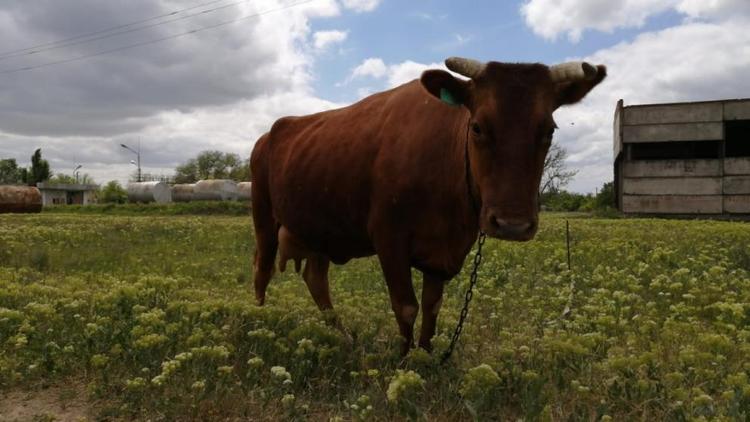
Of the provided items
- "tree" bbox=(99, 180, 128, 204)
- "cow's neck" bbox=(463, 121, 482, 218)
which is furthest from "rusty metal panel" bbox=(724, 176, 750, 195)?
"tree" bbox=(99, 180, 128, 204)

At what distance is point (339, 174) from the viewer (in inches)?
228

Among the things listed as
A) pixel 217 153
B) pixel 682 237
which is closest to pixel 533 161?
pixel 682 237

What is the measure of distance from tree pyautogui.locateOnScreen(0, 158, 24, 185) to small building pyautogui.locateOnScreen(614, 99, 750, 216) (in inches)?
4716

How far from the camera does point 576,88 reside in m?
4.62

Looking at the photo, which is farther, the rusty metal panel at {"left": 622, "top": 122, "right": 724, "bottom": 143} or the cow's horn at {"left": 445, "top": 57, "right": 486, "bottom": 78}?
the rusty metal panel at {"left": 622, "top": 122, "right": 724, "bottom": 143}

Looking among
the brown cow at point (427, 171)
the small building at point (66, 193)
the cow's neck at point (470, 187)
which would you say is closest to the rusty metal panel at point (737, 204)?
the brown cow at point (427, 171)

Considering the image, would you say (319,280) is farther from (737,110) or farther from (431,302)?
(737,110)

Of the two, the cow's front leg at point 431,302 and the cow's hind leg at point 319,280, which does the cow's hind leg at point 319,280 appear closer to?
the cow's hind leg at point 319,280

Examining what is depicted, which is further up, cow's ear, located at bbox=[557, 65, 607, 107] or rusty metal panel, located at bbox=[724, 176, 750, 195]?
rusty metal panel, located at bbox=[724, 176, 750, 195]

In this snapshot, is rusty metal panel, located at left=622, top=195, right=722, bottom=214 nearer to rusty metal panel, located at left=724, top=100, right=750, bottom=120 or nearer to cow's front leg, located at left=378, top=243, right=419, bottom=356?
A: rusty metal panel, located at left=724, top=100, right=750, bottom=120

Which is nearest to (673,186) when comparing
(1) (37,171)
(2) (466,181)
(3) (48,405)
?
(2) (466,181)

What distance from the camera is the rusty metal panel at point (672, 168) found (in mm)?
31508

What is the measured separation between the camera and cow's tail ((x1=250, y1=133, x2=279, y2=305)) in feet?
25.4

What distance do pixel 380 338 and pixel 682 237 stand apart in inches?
472
